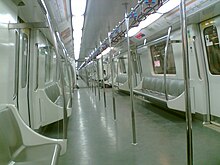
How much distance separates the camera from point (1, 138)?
2.28 metres

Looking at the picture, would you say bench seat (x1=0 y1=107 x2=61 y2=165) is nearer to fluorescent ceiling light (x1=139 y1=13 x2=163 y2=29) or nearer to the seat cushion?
the seat cushion

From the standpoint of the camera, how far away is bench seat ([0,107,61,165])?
2.30m

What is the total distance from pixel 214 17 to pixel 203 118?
6.79 feet

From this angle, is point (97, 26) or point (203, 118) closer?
point (203, 118)

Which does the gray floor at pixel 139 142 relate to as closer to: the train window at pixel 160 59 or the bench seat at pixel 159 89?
the bench seat at pixel 159 89

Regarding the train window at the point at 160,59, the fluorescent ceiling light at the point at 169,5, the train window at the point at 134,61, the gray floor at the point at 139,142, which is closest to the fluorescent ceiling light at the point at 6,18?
the gray floor at the point at 139,142

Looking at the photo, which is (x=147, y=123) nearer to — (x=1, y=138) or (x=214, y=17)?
(x=214, y=17)

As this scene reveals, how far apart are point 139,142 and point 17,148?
206 cm

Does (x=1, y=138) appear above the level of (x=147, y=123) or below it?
above

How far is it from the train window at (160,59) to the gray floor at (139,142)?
5.28 ft

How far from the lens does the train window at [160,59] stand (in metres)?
7.32

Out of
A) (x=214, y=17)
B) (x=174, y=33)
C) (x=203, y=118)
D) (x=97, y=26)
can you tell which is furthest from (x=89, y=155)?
(x=97, y=26)

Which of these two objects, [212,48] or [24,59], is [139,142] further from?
[212,48]

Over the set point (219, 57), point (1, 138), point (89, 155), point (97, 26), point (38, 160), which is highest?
point (97, 26)
